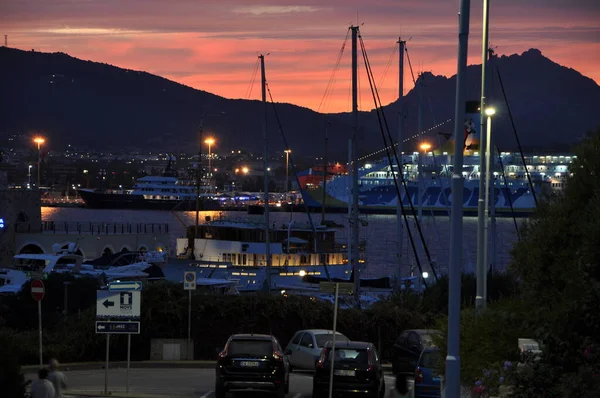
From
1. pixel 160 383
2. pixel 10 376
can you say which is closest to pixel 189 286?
pixel 160 383

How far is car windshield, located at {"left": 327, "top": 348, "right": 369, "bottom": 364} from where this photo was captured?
19859 millimetres

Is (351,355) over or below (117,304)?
below

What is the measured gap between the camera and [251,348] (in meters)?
19.6

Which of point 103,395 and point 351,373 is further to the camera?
point 103,395

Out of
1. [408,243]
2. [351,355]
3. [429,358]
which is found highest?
[408,243]

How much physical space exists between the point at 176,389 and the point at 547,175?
576 ft

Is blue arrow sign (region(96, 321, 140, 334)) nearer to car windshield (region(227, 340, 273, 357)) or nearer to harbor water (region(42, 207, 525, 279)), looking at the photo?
car windshield (region(227, 340, 273, 357))

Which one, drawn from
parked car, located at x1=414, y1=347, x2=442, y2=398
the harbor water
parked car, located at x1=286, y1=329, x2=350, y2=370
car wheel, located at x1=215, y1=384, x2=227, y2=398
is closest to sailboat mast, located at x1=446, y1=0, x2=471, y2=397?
parked car, located at x1=414, y1=347, x2=442, y2=398

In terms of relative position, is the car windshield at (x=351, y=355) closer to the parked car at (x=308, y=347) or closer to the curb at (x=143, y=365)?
the parked car at (x=308, y=347)

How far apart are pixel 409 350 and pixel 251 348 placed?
186 inches

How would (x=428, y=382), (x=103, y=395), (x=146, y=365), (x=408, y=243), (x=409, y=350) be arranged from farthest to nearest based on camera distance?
(x=408, y=243) → (x=146, y=365) → (x=409, y=350) → (x=103, y=395) → (x=428, y=382)

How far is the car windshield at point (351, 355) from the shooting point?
19.9 metres

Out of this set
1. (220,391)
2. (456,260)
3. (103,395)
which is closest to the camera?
(456,260)

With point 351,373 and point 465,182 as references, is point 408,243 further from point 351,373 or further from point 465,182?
point 465,182
